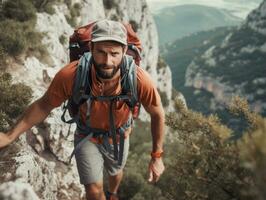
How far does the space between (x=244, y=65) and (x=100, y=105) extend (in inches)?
6877

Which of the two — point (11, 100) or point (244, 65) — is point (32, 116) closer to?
point (11, 100)

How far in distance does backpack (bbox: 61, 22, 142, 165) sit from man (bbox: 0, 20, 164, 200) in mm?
68

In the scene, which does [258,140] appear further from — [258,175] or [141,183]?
[141,183]

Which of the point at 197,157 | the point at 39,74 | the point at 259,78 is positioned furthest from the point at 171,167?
the point at 259,78

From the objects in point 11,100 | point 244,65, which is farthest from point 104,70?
point 244,65

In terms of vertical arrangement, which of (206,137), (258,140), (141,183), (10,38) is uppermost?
(258,140)

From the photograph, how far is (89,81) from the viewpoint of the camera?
5.48 meters

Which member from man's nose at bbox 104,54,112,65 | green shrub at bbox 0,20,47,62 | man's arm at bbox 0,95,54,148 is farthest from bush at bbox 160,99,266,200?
green shrub at bbox 0,20,47,62

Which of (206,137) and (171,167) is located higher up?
(206,137)

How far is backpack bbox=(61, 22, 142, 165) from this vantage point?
5.38m

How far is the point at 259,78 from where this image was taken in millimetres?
155125

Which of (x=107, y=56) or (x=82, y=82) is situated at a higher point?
(x=107, y=56)

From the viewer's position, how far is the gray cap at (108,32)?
5.12 m

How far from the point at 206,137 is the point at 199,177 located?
76 centimetres
